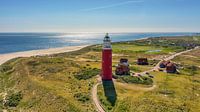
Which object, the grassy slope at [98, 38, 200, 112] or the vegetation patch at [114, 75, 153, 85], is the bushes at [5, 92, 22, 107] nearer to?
the grassy slope at [98, 38, 200, 112]

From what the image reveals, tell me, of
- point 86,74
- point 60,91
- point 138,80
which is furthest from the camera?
point 86,74

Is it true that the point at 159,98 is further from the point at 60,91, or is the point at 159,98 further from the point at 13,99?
the point at 13,99

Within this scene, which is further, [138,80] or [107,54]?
[138,80]

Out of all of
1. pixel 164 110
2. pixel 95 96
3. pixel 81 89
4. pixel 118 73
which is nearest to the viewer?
pixel 164 110

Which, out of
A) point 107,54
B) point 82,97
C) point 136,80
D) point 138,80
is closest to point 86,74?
point 107,54

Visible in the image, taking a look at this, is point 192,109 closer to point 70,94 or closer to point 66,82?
point 70,94

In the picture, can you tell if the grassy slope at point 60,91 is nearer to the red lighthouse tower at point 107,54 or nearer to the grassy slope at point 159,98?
the grassy slope at point 159,98

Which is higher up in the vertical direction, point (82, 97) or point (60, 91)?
point (60, 91)

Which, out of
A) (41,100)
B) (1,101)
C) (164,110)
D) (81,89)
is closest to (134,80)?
(81,89)
